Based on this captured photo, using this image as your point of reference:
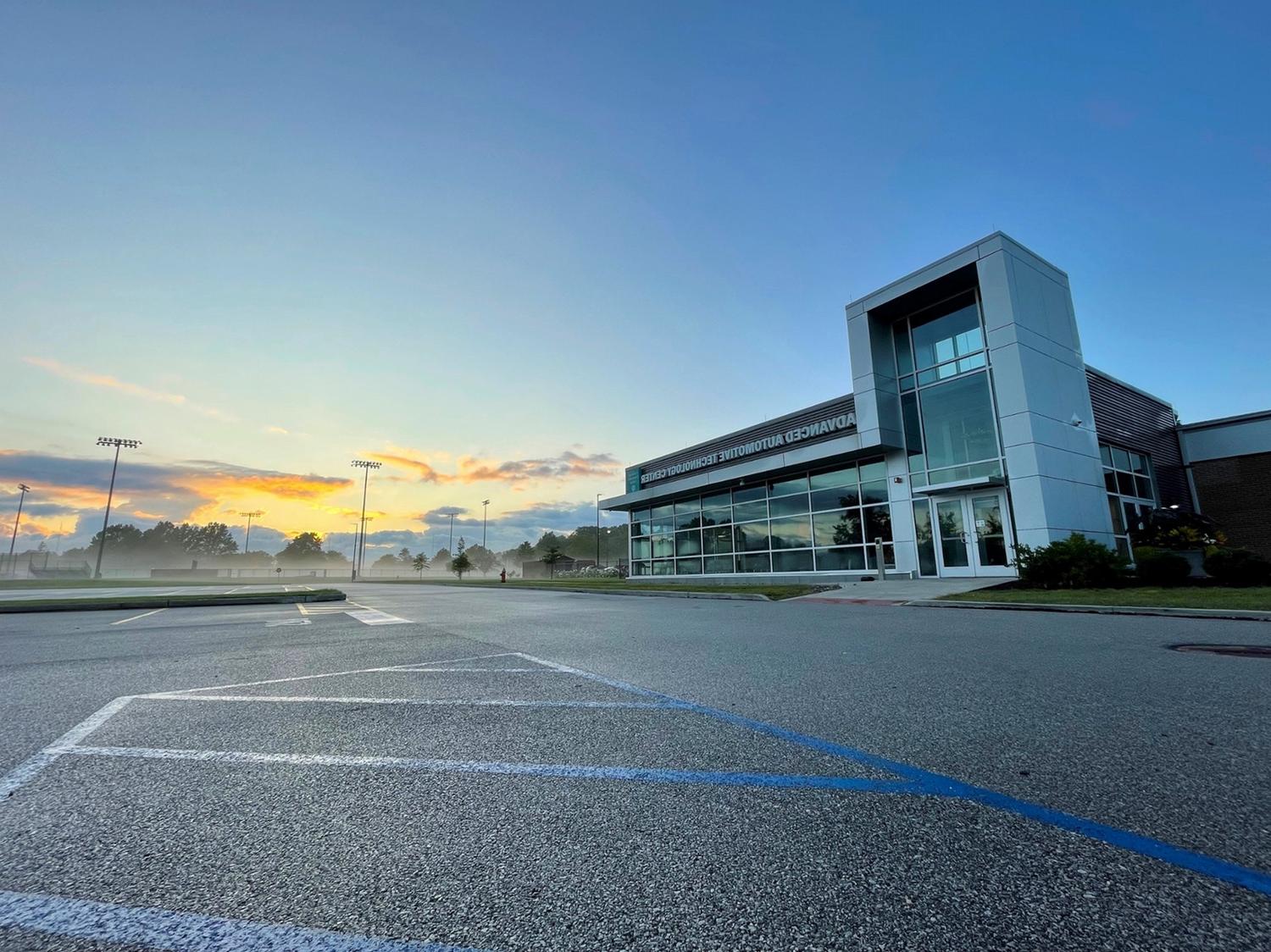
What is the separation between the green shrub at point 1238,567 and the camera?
14.0 meters

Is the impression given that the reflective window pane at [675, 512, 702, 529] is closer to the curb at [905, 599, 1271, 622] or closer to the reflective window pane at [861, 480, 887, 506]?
the reflective window pane at [861, 480, 887, 506]

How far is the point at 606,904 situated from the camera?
5.84ft

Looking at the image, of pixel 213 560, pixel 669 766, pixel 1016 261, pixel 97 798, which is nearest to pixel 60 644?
pixel 97 798

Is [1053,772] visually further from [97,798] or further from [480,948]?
[97,798]

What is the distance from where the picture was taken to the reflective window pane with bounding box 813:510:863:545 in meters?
24.0

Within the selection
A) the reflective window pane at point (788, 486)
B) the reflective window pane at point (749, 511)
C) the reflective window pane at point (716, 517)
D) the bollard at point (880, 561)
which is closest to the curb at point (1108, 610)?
the bollard at point (880, 561)

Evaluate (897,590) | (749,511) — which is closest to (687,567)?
(749,511)

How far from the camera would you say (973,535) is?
2019 cm

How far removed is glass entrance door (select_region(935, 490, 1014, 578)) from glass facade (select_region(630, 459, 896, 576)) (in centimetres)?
199

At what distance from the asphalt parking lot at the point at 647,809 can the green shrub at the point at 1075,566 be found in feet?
35.4

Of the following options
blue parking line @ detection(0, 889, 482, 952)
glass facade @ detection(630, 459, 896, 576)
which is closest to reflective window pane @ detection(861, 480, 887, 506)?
glass facade @ detection(630, 459, 896, 576)

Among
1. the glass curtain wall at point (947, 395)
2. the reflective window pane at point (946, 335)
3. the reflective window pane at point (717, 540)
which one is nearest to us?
the glass curtain wall at point (947, 395)

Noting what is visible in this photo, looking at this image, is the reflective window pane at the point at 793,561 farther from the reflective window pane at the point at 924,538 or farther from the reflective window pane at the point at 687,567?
the reflective window pane at the point at 687,567

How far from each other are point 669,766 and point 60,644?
10126 millimetres
